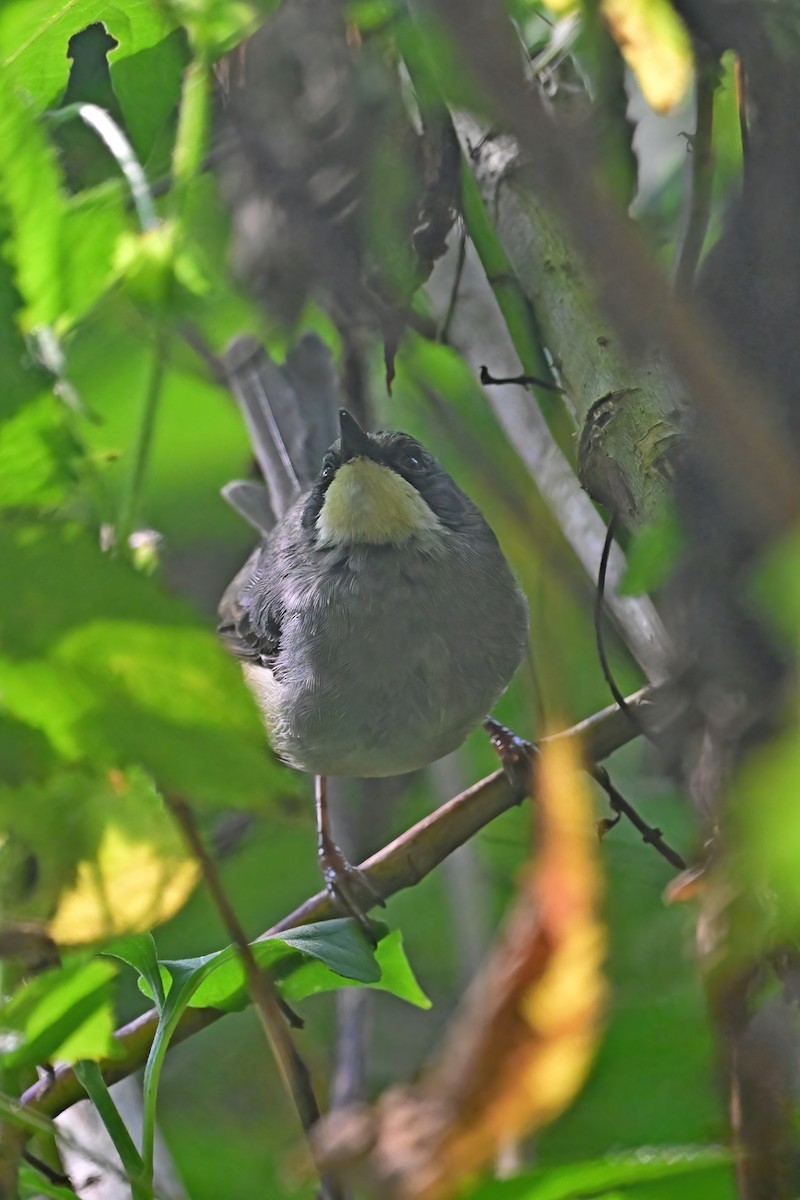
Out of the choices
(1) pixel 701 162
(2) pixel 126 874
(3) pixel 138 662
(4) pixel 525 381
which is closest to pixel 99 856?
(2) pixel 126 874

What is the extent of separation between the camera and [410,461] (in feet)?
8.63

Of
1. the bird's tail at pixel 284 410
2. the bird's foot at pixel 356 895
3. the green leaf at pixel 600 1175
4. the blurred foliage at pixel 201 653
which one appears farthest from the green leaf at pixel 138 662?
the bird's tail at pixel 284 410

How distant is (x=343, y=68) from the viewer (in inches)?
78.3

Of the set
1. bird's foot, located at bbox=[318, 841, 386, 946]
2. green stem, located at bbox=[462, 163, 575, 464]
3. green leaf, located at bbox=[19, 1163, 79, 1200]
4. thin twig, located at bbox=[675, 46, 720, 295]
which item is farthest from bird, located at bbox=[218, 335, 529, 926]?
green leaf, located at bbox=[19, 1163, 79, 1200]

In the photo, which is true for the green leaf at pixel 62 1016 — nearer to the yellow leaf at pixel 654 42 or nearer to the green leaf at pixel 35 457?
the green leaf at pixel 35 457

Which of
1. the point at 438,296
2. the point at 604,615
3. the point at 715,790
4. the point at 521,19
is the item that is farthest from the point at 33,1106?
Result: the point at 521,19

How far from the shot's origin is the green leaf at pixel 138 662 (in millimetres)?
586

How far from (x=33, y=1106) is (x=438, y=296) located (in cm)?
132

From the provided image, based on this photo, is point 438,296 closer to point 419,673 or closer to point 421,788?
point 419,673

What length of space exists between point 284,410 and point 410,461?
1.45 ft

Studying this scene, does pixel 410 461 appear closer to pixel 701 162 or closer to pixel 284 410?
pixel 284 410

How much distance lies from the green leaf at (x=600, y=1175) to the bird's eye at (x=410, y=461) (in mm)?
1843

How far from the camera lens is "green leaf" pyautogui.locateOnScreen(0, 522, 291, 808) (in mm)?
586

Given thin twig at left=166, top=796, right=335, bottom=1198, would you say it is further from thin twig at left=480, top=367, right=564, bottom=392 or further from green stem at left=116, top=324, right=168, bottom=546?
thin twig at left=480, top=367, right=564, bottom=392
